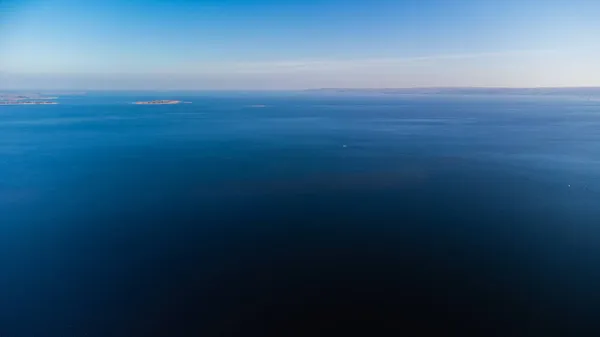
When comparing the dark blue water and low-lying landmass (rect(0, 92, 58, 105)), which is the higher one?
low-lying landmass (rect(0, 92, 58, 105))

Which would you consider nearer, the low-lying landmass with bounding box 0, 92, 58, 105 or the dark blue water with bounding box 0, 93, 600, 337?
the dark blue water with bounding box 0, 93, 600, 337

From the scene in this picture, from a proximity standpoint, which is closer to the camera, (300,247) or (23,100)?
(300,247)

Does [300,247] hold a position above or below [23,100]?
below

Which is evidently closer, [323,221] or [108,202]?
[323,221]

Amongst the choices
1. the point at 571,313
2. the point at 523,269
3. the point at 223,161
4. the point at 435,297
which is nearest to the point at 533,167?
the point at 523,269

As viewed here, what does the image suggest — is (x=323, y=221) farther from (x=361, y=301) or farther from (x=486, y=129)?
(x=486, y=129)

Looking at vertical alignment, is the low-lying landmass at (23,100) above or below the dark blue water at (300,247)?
Result: above

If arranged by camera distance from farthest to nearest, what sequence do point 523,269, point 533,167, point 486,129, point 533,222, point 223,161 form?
1. point 486,129
2. point 223,161
3. point 533,167
4. point 533,222
5. point 523,269

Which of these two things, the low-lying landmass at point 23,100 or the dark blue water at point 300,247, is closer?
the dark blue water at point 300,247
